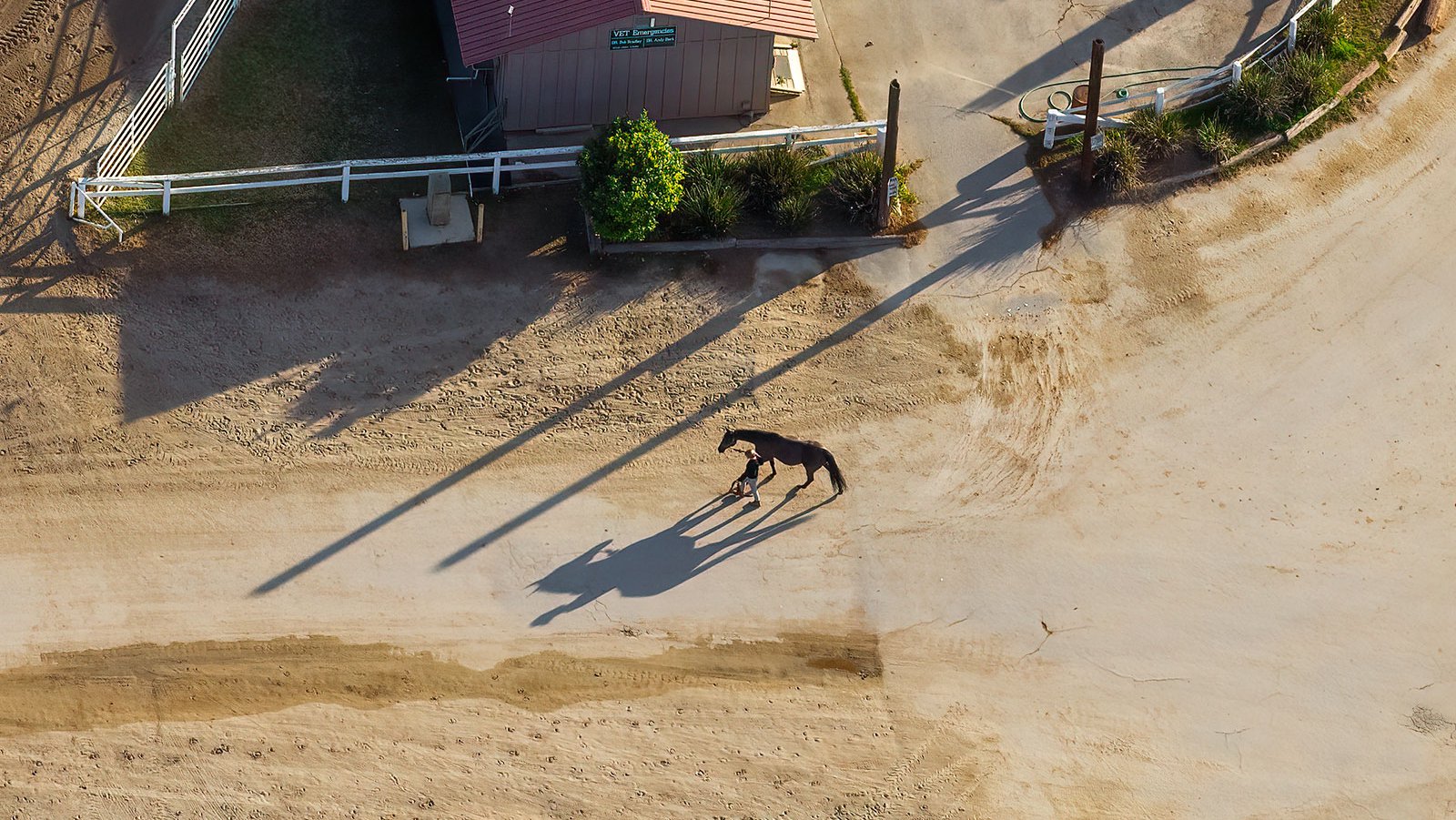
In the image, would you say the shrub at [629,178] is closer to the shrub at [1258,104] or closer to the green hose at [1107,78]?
the green hose at [1107,78]

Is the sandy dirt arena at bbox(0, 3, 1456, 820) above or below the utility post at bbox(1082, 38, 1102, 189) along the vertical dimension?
below

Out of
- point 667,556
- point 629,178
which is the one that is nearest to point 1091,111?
point 629,178

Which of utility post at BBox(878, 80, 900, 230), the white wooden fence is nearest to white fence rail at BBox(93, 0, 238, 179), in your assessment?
utility post at BBox(878, 80, 900, 230)

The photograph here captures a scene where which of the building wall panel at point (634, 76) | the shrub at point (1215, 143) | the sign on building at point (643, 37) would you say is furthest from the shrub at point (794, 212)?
A: the shrub at point (1215, 143)

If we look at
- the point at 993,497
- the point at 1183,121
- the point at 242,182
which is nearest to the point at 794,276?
the point at 993,497

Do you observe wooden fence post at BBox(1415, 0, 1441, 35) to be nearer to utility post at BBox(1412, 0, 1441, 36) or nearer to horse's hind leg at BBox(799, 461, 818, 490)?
utility post at BBox(1412, 0, 1441, 36)

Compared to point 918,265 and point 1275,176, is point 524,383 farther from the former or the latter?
point 1275,176
